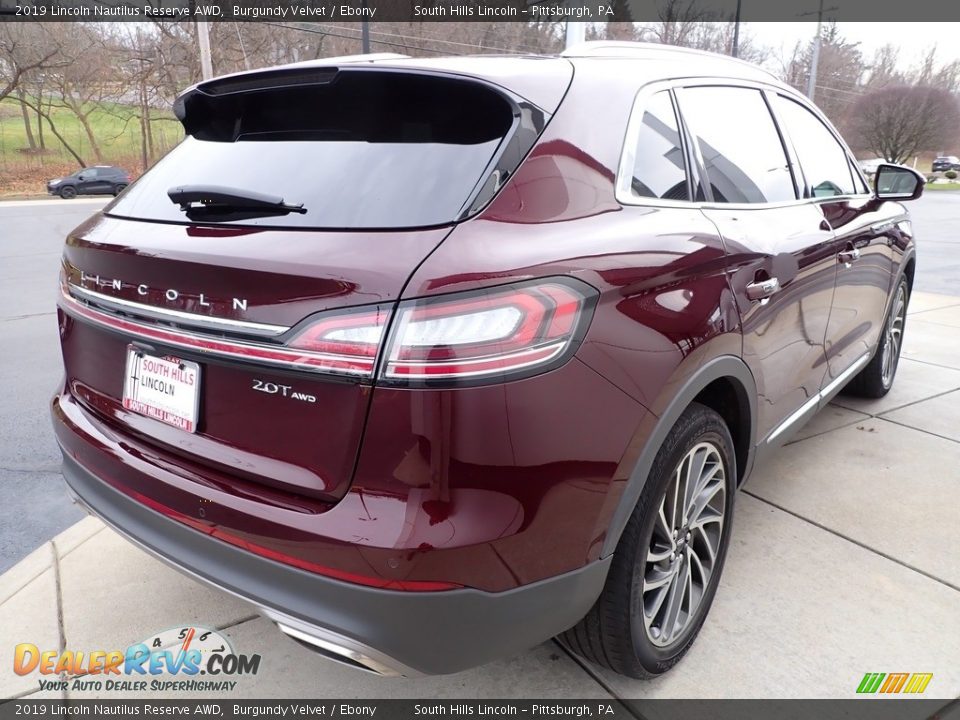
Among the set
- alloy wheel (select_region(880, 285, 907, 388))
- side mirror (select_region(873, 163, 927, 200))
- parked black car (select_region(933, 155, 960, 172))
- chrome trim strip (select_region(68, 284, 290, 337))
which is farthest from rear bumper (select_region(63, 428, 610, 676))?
parked black car (select_region(933, 155, 960, 172))

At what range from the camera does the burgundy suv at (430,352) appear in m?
1.48

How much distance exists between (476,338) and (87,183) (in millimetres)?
35017

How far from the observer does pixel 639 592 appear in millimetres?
1957

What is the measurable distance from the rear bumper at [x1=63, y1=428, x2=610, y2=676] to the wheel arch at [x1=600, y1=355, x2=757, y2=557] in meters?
0.15

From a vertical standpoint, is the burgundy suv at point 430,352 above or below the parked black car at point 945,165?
above

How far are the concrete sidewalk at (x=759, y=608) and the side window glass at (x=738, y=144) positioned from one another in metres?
1.38

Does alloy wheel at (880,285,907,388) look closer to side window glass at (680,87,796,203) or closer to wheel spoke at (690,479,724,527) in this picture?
side window glass at (680,87,796,203)

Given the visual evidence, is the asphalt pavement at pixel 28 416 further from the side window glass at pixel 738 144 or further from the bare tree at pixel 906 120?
the bare tree at pixel 906 120

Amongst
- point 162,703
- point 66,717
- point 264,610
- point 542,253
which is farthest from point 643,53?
point 66,717

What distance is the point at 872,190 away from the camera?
12.9 ft

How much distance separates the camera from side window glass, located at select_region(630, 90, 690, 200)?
6.50 ft

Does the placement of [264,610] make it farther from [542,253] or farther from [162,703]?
[542,253]

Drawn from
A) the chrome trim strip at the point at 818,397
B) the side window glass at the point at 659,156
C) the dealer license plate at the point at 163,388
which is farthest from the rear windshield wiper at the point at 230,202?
the chrome trim strip at the point at 818,397

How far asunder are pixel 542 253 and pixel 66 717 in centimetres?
192
